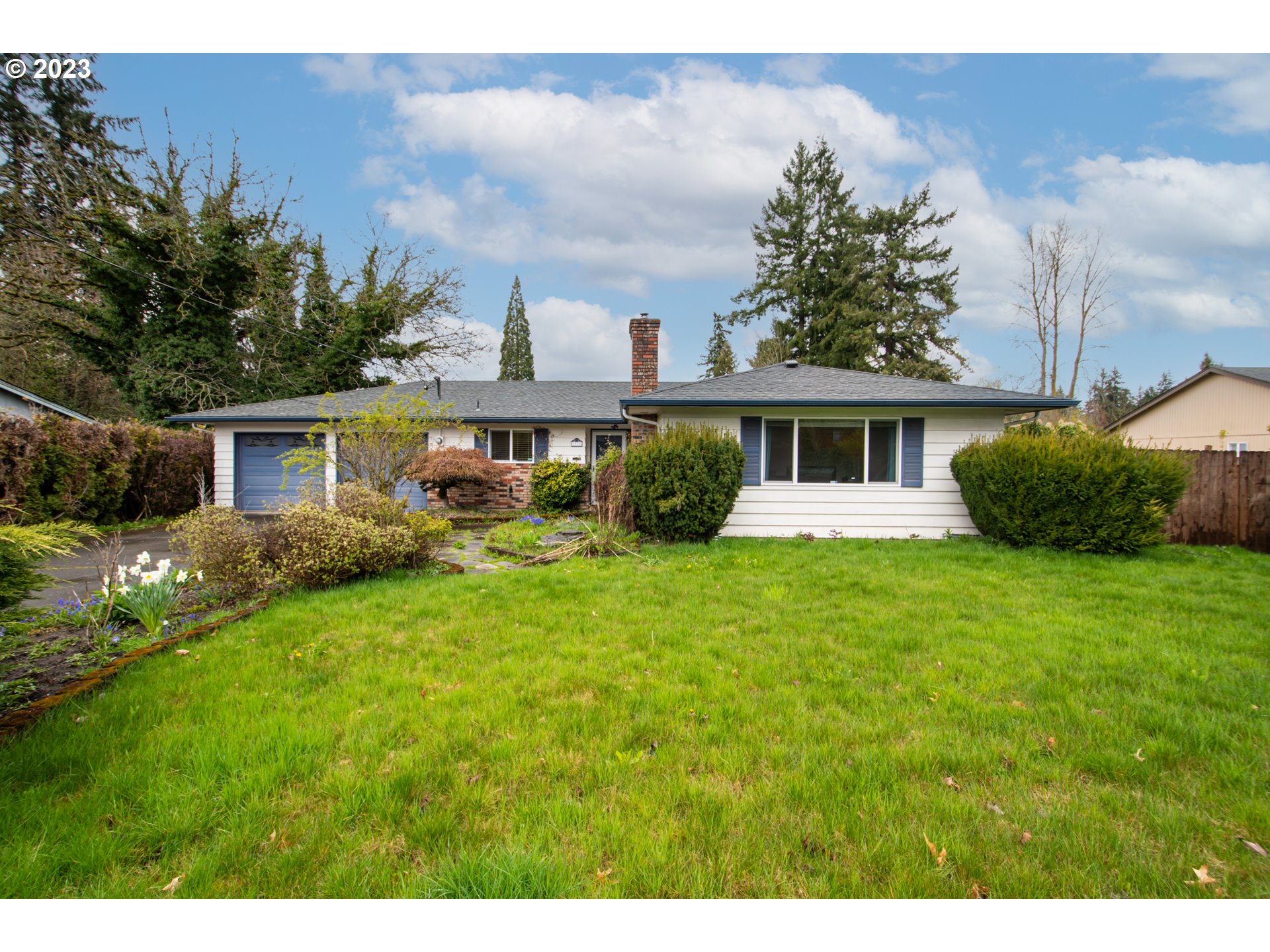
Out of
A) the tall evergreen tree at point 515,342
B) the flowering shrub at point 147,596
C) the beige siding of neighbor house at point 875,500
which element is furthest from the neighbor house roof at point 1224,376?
the tall evergreen tree at point 515,342

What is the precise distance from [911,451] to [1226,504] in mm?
5353

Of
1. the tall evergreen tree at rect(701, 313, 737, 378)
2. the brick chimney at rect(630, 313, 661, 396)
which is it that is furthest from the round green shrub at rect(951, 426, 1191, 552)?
the tall evergreen tree at rect(701, 313, 737, 378)

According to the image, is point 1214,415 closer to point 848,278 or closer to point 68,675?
point 848,278

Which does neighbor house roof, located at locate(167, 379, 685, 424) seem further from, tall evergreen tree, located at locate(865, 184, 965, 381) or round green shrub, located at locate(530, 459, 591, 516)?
tall evergreen tree, located at locate(865, 184, 965, 381)

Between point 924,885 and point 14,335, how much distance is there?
28.5 meters

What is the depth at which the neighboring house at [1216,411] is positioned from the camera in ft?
56.3

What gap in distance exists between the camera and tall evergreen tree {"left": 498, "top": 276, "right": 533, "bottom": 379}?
123 ft

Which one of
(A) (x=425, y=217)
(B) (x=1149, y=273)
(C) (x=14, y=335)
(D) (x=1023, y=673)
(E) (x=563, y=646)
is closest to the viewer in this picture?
(D) (x=1023, y=673)

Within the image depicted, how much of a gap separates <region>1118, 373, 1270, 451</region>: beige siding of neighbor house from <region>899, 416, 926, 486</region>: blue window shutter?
433 inches

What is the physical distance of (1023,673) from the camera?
11.7ft

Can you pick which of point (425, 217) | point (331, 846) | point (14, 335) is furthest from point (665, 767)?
point (14, 335)

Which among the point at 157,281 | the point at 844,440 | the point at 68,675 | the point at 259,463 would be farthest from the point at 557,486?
the point at 157,281

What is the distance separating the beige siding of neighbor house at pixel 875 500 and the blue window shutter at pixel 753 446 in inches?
5.6
